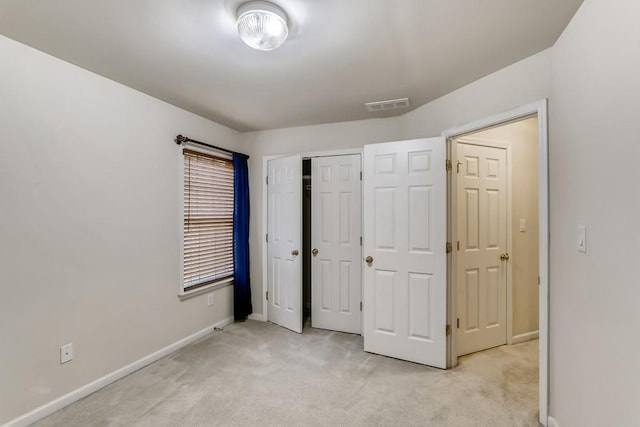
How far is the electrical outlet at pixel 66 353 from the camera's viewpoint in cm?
202

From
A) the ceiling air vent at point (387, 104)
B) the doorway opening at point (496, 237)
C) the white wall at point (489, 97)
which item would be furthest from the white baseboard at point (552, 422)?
the ceiling air vent at point (387, 104)

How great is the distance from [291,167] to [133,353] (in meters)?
2.32

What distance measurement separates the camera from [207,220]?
3273 mm

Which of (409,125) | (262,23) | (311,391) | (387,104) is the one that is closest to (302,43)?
(262,23)

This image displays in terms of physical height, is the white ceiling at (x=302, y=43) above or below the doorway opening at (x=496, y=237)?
above

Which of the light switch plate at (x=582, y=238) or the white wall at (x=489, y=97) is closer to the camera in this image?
the light switch plate at (x=582, y=238)

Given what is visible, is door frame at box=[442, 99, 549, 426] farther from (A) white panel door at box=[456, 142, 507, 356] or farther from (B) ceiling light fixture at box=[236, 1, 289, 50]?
(B) ceiling light fixture at box=[236, 1, 289, 50]

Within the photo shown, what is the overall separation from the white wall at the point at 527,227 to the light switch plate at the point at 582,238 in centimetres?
157

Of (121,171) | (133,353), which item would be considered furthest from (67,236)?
(133,353)

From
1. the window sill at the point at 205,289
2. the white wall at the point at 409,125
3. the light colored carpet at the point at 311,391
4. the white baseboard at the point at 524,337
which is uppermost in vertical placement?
the white wall at the point at 409,125

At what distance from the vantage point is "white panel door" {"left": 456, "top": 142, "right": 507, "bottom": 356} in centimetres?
277

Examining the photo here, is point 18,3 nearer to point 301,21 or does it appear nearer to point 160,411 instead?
point 301,21

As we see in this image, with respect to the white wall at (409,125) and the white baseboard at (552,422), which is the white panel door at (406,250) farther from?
the white baseboard at (552,422)

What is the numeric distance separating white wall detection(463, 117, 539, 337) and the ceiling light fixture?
98.9 inches
